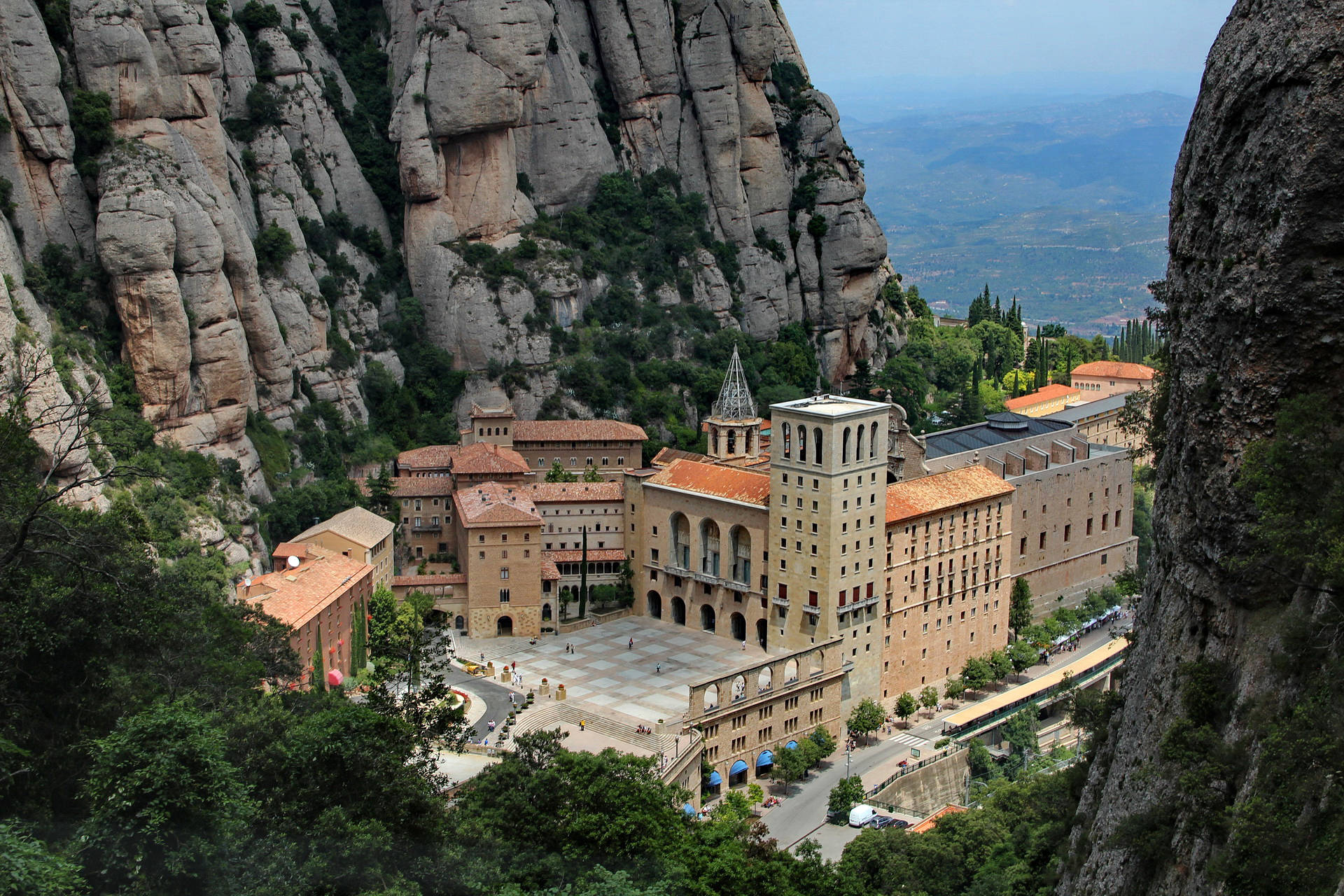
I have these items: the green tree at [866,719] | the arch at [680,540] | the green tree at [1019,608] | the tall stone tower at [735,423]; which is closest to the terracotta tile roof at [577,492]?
the arch at [680,540]

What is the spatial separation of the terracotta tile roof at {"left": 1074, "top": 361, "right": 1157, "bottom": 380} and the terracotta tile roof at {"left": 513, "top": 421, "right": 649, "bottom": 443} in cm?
5656

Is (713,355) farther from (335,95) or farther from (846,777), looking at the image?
(846,777)

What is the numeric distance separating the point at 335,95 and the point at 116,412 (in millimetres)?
46922

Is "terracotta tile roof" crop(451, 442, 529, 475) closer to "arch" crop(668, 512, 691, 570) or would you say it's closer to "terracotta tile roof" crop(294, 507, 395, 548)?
"terracotta tile roof" crop(294, 507, 395, 548)

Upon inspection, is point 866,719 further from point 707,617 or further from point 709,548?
point 709,548

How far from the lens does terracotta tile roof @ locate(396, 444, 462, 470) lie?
96.2 m

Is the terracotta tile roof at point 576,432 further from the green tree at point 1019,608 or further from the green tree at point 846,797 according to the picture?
the green tree at point 846,797

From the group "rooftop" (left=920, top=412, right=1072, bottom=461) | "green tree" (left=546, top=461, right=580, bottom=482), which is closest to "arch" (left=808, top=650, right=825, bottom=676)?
"rooftop" (left=920, top=412, right=1072, bottom=461)

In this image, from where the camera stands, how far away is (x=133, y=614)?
1721 inches

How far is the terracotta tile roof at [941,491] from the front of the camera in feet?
268

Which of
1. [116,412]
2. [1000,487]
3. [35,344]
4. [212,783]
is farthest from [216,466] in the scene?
[212,783]

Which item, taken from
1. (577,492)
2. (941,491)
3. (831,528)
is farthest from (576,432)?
(831,528)

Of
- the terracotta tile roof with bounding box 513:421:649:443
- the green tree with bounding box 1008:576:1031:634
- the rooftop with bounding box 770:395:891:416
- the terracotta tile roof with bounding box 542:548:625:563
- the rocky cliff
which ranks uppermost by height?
the rocky cliff

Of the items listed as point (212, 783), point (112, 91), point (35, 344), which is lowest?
point (212, 783)
